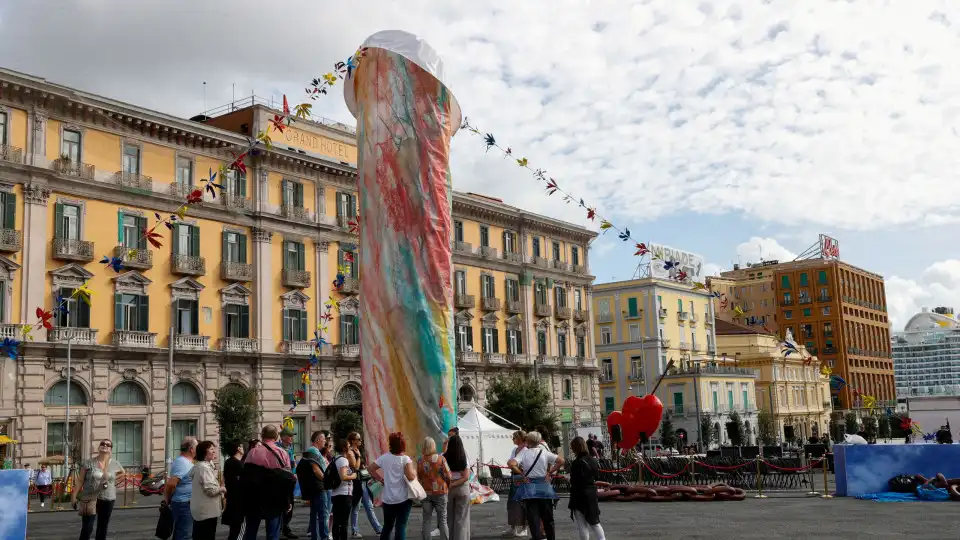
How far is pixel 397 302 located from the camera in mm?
20328

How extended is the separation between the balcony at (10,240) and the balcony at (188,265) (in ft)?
21.6

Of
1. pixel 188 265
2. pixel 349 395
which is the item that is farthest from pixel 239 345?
pixel 349 395

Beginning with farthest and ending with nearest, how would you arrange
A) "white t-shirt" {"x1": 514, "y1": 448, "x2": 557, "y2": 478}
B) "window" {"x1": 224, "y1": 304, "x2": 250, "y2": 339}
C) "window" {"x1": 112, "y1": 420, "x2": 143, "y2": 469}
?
"window" {"x1": 224, "y1": 304, "x2": 250, "y2": 339} → "window" {"x1": 112, "y1": 420, "x2": 143, "y2": 469} → "white t-shirt" {"x1": 514, "y1": 448, "x2": 557, "y2": 478}

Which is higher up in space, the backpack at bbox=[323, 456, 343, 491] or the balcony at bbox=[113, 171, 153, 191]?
the balcony at bbox=[113, 171, 153, 191]

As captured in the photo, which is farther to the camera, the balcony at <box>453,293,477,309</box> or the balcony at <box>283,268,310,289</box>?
the balcony at <box>453,293,477,309</box>

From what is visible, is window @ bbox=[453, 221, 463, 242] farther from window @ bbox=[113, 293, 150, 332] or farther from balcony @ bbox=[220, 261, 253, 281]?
window @ bbox=[113, 293, 150, 332]

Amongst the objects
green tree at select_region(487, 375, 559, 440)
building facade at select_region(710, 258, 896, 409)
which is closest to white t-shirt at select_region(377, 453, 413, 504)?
green tree at select_region(487, 375, 559, 440)

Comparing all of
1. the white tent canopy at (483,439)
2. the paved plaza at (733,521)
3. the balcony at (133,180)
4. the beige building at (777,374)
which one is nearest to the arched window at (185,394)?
the balcony at (133,180)

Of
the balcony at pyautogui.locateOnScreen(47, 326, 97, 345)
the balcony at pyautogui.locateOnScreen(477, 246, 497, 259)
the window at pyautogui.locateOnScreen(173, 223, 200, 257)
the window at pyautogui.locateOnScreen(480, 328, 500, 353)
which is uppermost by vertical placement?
the balcony at pyautogui.locateOnScreen(477, 246, 497, 259)

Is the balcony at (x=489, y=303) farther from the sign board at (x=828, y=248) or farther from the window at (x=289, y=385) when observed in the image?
the sign board at (x=828, y=248)

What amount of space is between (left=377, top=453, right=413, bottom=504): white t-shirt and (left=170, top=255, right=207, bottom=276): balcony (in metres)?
30.3

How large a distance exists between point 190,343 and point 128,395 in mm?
3402

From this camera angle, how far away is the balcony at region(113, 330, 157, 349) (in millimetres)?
37875

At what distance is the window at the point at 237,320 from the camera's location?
42.7 metres
